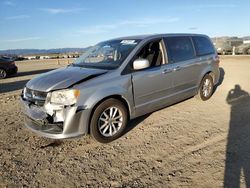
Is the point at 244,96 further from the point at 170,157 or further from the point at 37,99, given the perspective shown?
the point at 37,99

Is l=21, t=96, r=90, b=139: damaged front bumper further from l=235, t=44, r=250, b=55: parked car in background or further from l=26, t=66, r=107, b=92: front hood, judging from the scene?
l=235, t=44, r=250, b=55: parked car in background

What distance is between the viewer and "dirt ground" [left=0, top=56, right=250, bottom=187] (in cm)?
375

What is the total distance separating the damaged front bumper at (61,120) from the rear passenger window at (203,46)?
4099mm

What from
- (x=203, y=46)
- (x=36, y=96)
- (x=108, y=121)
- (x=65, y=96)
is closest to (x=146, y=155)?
(x=108, y=121)

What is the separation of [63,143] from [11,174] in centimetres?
123

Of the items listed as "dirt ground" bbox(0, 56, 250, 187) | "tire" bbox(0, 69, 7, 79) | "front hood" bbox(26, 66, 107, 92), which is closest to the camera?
"dirt ground" bbox(0, 56, 250, 187)

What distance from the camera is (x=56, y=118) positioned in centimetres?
464

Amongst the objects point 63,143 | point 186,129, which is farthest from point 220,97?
point 63,143

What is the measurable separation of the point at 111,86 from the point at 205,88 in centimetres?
379

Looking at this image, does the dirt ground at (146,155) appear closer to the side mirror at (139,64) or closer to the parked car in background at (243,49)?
the side mirror at (139,64)

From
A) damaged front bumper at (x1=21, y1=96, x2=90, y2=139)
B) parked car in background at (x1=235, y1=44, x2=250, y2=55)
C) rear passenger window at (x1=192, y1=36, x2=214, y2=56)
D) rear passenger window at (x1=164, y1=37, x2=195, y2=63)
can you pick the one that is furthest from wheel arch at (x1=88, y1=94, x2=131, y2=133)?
parked car in background at (x1=235, y1=44, x2=250, y2=55)

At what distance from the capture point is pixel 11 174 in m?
4.04

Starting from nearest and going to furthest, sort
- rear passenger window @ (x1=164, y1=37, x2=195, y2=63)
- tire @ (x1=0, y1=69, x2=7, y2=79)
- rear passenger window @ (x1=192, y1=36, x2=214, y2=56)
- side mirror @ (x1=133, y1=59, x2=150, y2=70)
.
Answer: side mirror @ (x1=133, y1=59, x2=150, y2=70) < rear passenger window @ (x1=164, y1=37, x2=195, y2=63) < rear passenger window @ (x1=192, y1=36, x2=214, y2=56) < tire @ (x1=0, y1=69, x2=7, y2=79)

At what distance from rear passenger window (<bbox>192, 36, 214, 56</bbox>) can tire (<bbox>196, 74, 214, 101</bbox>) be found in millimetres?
688
